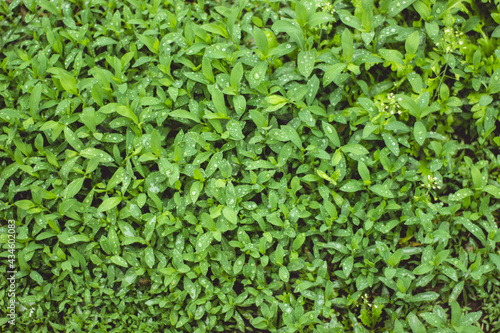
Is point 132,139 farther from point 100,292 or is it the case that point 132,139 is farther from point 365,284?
point 365,284

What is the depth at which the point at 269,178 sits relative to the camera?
254 centimetres

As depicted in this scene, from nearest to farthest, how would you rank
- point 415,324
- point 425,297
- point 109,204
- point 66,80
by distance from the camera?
point 415,324 < point 425,297 < point 109,204 < point 66,80

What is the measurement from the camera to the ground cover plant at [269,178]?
2.46 meters

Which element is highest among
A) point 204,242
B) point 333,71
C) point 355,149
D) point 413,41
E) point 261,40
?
→ point 261,40

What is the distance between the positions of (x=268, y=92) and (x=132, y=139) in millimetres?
1131

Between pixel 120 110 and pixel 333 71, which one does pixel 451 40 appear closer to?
pixel 333 71

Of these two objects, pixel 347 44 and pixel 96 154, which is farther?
pixel 96 154

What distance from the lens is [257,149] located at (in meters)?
2.57

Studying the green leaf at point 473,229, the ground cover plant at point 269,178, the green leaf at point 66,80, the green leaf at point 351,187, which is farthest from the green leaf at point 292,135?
the green leaf at point 66,80

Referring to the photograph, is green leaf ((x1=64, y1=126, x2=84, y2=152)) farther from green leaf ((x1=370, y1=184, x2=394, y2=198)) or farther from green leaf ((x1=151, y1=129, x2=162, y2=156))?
green leaf ((x1=370, y1=184, x2=394, y2=198))

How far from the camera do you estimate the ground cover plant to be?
96.8 inches

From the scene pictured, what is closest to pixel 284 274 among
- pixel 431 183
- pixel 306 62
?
pixel 431 183

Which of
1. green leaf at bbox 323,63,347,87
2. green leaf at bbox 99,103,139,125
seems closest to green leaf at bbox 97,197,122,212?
green leaf at bbox 99,103,139,125

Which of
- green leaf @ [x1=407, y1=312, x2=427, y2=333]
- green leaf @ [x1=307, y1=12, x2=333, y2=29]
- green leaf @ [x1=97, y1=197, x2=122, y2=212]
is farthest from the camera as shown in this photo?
green leaf @ [x1=97, y1=197, x2=122, y2=212]
